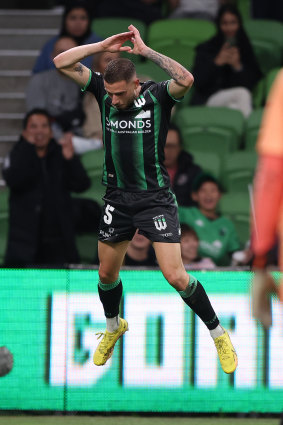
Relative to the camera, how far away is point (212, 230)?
33.8ft

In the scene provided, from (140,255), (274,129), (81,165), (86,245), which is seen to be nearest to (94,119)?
(81,165)

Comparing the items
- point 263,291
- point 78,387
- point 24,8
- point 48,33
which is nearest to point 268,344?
point 78,387

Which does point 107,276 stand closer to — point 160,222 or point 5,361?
point 160,222

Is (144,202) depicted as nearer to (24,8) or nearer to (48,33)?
(48,33)

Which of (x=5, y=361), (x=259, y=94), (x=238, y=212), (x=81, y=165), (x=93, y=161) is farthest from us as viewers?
(x=259, y=94)

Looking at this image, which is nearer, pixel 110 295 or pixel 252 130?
pixel 110 295

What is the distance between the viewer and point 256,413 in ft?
28.2

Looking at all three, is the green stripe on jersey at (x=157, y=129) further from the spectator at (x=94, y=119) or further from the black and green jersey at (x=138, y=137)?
the spectator at (x=94, y=119)

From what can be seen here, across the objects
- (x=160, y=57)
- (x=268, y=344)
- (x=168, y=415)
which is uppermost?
(x=160, y=57)

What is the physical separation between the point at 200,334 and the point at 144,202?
6.58 ft

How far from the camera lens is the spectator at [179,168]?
10648 millimetres

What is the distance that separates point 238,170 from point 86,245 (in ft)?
Answer: 6.24

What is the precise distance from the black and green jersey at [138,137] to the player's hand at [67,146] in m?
3.69

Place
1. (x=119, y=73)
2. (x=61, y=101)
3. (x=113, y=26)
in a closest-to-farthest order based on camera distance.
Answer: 1. (x=119, y=73)
2. (x=61, y=101)
3. (x=113, y=26)
